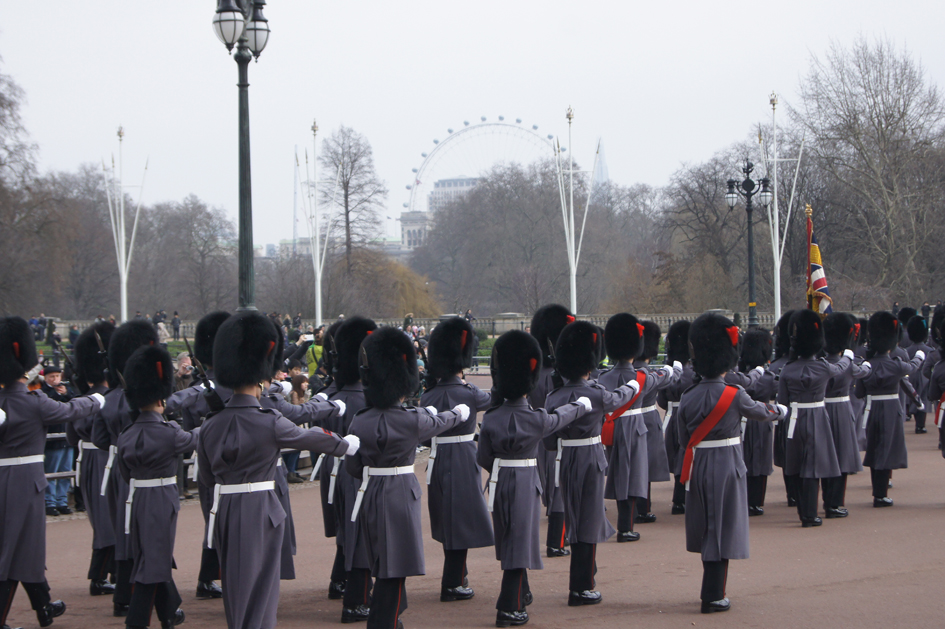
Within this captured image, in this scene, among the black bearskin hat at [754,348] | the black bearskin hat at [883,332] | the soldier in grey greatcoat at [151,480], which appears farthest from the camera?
the black bearskin hat at [883,332]

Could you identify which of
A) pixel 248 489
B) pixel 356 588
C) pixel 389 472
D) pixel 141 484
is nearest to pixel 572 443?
pixel 389 472

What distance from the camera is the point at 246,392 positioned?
5.42m

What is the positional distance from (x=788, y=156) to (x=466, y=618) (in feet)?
127

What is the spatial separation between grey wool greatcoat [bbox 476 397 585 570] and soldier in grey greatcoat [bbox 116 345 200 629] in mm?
1904

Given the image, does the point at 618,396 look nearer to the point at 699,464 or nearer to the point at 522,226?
the point at 699,464

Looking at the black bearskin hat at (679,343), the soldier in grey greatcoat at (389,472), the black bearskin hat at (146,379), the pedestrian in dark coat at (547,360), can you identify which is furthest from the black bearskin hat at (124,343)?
the black bearskin hat at (679,343)

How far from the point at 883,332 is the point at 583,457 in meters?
5.16

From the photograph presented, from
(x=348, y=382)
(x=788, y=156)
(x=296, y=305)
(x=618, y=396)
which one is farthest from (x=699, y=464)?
(x=788, y=156)

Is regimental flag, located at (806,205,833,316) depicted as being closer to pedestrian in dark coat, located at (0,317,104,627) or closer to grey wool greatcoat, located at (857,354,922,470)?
grey wool greatcoat, located at (857,354,922,470)

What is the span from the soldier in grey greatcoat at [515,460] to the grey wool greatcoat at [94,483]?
8.89ft

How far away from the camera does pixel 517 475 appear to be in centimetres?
626

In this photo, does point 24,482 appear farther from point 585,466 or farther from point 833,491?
point 833,491

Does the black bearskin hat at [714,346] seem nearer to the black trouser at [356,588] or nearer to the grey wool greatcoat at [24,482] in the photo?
the black trouser at [356,588]

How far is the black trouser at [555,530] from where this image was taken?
8.14 meters
